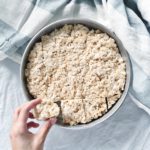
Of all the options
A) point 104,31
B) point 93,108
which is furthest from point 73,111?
point 104,31

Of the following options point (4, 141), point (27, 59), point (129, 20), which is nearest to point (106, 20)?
point (129, 20)

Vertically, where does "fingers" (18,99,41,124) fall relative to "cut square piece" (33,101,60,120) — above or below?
above

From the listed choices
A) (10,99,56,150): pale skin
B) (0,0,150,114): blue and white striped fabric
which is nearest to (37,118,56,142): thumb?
(10,99,56,150): pale skin

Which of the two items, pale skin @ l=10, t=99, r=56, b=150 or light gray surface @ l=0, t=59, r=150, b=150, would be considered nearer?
pale skin @ l=10, t=99, r=56, b=150

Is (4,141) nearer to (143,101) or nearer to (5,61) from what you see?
(5,61)

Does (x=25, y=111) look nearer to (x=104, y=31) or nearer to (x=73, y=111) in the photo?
(x=73, y=111)

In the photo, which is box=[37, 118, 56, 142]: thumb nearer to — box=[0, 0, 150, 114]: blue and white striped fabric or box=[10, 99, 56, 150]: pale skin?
box=[10, 99, 56, 150]: pale skin
